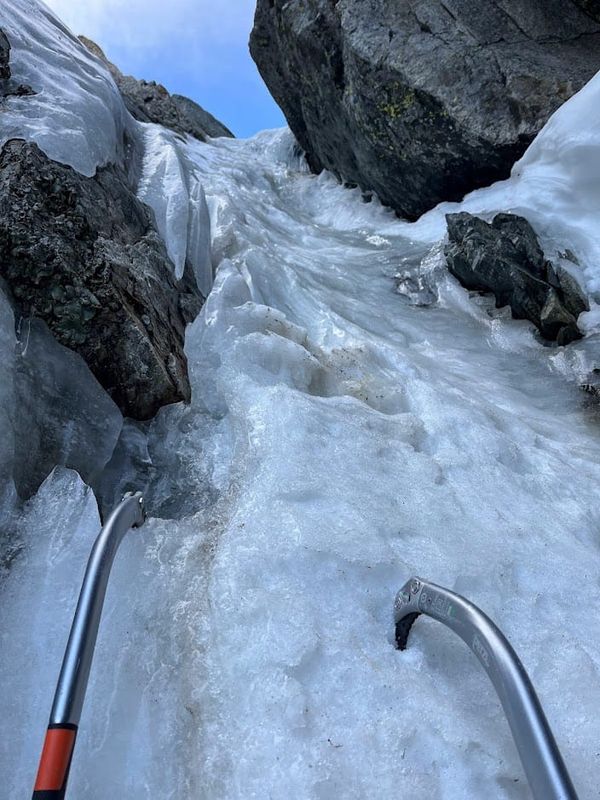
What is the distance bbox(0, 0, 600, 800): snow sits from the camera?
5.41 feet

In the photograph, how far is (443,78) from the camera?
741cm

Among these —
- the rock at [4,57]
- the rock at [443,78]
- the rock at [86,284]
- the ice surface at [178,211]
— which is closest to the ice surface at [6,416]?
the rock at [86,284]

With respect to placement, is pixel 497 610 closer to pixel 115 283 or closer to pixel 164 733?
pixel 164 733

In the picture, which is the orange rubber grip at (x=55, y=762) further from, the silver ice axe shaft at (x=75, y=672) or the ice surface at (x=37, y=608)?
the ice surface at (x=37, y=608)

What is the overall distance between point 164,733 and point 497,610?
3.95 ft

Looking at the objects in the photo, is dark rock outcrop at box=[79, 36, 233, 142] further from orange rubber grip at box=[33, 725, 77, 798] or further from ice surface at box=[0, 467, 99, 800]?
orange rubber grip at box=[33, 725, 77, 798]

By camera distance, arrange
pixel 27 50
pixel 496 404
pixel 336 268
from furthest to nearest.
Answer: pixel 336 268
pixel 27 50
pixel 496 404

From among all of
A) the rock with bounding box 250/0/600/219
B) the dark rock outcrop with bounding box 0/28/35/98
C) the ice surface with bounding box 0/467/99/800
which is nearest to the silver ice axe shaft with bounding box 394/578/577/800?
the ice surface with bounding box 0/467/99/800

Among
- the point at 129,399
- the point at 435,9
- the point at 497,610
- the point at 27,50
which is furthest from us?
the point at 435,9

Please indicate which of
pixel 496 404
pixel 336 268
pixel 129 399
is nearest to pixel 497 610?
pixel 129 399

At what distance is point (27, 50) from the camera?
4871 mm

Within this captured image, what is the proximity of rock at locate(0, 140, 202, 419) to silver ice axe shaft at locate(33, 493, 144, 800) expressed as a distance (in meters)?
0.99

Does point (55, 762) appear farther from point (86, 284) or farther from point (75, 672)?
point (86, 284)

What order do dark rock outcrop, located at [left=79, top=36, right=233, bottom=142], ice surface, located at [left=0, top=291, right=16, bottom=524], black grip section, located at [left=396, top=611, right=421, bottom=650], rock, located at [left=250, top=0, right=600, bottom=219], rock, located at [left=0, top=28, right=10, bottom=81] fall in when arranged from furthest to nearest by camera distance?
dark rock outcrop, located at [left=79, top=36, right=233, bottom=142]
rock, located at [left=250, top=0, right=600, bottom=219]
rock, located at [left=0, top=28, right=10, bottom=81]
ice surface, located at [left=0, top=291, right=16, bottom=524]
black grip section, located at [left=396, top=611, right=421, bottom=650]
